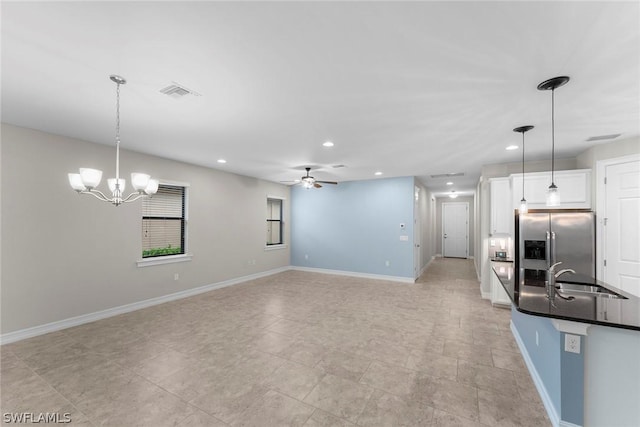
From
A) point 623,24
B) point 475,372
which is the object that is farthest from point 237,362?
point 623,24

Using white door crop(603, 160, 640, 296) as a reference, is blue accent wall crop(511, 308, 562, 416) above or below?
below

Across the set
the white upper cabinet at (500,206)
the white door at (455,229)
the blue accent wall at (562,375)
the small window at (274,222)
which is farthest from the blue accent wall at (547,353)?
the white door at (455,229)

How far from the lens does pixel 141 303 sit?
15.5ft

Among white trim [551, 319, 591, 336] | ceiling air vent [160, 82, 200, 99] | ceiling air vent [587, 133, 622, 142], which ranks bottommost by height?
white trim [551, 319, 591, 336]

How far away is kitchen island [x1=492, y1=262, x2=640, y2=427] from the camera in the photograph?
1683mm

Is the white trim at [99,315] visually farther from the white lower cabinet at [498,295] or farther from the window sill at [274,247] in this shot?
the white lower cabinet at [498,295]

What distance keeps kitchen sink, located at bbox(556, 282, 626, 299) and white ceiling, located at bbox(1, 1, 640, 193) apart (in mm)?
1831

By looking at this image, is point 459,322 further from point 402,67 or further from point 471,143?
point 402,67

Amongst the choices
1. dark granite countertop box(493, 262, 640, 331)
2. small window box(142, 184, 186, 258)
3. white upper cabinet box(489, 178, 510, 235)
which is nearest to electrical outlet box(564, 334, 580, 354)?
dark granite countertop box(493, 262, 640, 331)

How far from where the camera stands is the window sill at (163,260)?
4.76 meters

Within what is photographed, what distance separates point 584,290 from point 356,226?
208 inches

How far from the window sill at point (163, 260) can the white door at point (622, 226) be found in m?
7.26

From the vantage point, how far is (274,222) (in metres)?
Result: 8.26

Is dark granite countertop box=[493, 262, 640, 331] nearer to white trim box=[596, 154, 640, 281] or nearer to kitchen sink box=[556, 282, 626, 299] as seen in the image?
kitchen sink box=[556, 282, 626, 299]
